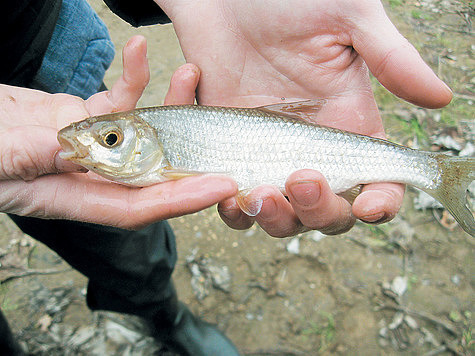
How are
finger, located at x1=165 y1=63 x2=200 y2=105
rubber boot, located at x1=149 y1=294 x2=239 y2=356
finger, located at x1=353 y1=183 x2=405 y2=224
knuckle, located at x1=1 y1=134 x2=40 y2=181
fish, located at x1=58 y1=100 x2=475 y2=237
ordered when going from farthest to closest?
rubber boot, located at x1=149 y1=294 x2=239 y2=356 < finger, located at x1=165 y1=63 x2=200 y2=105 < fish, located at x1=58 y1=100 x2=475 y2=237 < finger, located at x1=353 y1=183 x2=405 y2=224 < knuckle, located at x1=1 y1=134 x2=40 y2=181

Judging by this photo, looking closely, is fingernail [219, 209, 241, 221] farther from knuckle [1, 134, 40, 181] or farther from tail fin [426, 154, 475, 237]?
tail fin [426, 154, 475, 237]

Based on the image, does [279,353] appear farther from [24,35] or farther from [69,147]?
[24,35]

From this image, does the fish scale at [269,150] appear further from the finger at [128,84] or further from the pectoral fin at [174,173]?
the finger at [128,84]

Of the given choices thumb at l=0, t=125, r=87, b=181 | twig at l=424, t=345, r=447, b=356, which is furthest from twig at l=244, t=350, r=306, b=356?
thumb at l=0, t=125, r=87, b=181

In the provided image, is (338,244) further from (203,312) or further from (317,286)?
(203,312)

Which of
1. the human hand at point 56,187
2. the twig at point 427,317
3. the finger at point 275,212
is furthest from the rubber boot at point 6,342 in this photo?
the twig at point 427,317

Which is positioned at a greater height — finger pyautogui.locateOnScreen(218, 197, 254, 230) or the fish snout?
the fish snout

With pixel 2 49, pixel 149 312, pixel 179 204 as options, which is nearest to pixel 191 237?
pixel 149 312
